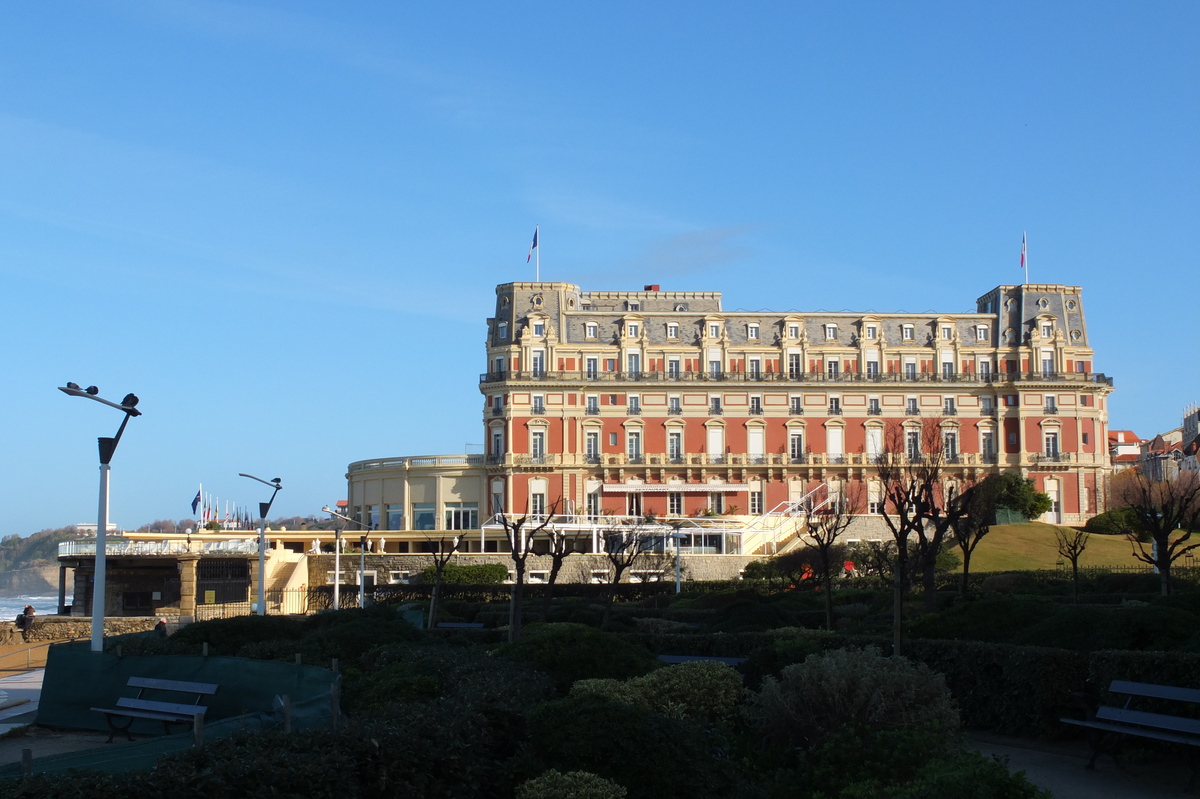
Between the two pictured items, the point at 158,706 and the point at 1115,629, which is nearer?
the point at 158,706

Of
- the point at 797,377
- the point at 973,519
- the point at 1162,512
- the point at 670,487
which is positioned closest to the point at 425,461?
the point at 670,487

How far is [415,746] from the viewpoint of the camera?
969 centimetres

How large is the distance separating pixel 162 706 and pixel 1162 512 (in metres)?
28.3

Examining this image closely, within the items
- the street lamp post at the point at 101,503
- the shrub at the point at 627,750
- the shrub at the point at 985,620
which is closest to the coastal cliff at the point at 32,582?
the street lamp post at the point at 101,503

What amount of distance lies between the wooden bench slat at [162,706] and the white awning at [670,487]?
186 ft

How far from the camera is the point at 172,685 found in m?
14.9

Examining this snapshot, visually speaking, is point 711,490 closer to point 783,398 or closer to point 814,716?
point 783,398

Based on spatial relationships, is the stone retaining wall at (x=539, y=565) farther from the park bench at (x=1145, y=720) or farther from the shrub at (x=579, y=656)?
the park bench at (x=1145, y=720)

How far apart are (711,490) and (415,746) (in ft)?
208

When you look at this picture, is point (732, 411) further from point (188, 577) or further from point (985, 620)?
point (985, 620)

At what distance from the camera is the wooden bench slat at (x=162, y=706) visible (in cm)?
→ 1433

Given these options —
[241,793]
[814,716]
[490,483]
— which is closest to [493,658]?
[814,716]

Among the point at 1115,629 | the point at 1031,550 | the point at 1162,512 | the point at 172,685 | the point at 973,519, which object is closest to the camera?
the point at 172,685

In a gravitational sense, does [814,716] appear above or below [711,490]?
below
